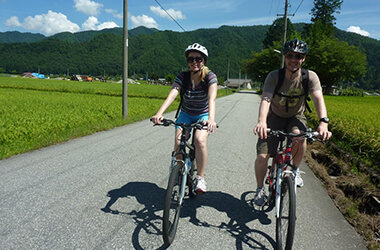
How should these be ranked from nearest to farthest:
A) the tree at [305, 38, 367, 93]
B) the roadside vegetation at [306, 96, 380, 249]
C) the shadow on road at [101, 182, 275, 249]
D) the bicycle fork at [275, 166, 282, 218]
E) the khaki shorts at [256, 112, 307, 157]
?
the bicycle fork at [275, 166, 282, 218] → the shadow on road at [101, 182, 275, 249] → the khaki shorts at [256, 112, 307, 157] → the roadside vegetation at [306, 96, 380, 249] → the tree at [305, 38, 367, 93]

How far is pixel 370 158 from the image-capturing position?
17.4 feet

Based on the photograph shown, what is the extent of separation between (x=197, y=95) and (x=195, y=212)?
56.4 inches

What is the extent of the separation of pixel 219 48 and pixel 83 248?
19367 cm

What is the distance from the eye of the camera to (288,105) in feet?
10.0

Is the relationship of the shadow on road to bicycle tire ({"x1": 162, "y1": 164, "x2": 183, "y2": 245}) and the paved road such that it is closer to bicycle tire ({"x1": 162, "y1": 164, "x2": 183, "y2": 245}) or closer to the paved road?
the paved road

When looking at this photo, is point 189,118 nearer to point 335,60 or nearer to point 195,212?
point 195,212

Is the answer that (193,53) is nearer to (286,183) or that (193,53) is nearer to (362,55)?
(286,183)

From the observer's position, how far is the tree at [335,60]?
50062 millimetres

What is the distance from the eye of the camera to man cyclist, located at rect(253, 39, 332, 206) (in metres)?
2.78

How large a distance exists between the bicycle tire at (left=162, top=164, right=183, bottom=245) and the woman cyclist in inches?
21.1

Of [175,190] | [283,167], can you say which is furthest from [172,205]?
[283,167]

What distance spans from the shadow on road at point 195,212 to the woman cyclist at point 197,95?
392 millimetres

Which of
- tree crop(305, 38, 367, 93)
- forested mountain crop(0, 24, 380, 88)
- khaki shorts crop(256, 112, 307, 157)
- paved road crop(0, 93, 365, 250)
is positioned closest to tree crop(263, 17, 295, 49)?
tree crop(305, 38, 367, 93)

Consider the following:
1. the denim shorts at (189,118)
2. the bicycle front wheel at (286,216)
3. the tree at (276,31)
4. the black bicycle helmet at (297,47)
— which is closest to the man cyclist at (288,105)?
the black bicycle helmet at (297,47)
